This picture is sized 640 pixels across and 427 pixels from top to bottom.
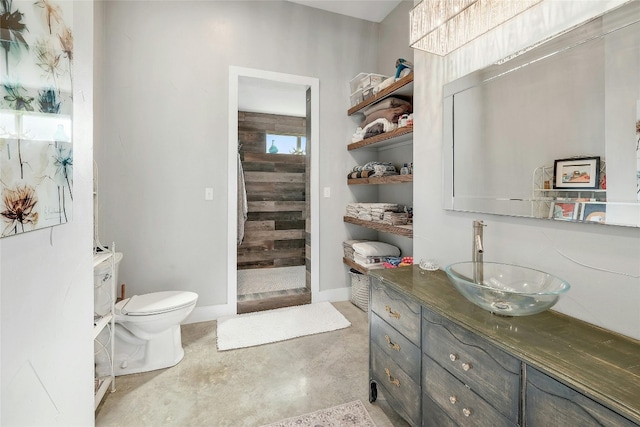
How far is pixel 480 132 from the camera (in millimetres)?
1484

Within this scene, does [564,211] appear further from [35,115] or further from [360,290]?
[360,290]

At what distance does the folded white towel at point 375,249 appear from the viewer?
262 cm

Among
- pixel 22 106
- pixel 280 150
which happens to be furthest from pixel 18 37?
pixel 280 150

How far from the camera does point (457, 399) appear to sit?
104 centimetres

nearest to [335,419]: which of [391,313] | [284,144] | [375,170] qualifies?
[391,313]

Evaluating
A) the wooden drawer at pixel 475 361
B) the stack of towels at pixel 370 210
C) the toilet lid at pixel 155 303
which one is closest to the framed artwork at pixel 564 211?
the wooden drawer at pixel 475 361

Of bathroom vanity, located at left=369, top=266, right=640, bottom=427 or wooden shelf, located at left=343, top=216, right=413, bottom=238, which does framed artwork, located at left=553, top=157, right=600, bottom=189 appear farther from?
wooden shelf, located at left=343, top=216, right=413, bottom=238

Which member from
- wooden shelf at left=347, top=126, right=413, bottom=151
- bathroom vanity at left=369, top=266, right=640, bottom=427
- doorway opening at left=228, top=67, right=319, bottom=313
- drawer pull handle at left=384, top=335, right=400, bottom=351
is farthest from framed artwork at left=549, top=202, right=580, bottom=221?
doorway opening at left=228, top=67, right=319, bottom=313

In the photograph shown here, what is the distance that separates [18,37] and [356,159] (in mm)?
2565

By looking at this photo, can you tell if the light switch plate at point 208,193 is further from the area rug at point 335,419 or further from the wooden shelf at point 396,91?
the area rug at point 335,419

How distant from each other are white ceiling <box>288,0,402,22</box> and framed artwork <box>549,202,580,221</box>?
2.44m

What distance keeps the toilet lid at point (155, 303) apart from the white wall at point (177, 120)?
49cm

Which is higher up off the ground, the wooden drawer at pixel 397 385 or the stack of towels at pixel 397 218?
the stack of towels at pixel 397 218

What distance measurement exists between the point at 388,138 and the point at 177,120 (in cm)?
176
